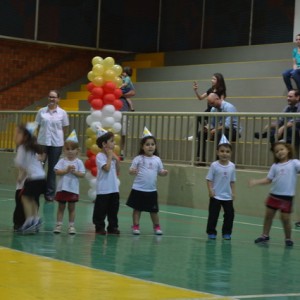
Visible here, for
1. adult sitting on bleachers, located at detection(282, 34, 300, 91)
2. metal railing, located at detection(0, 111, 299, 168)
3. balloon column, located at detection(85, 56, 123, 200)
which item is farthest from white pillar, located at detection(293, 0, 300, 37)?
balloon column, located at detection(85, 56, 123, 200)

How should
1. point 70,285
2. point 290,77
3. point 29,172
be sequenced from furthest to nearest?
1. point 290,77
2. point 29,172
3. point 70,285

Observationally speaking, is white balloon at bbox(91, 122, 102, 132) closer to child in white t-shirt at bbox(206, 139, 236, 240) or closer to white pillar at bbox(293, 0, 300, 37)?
child in white t-shirt at bbox(206, 139, 236, 240)

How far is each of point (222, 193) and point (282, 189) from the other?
0.89 meters

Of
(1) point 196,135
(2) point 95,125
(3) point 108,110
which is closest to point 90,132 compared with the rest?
(2) point 95,125

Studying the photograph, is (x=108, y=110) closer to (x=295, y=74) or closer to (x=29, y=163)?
(x=295, y=74)

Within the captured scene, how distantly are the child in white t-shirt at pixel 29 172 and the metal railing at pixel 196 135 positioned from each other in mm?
4559

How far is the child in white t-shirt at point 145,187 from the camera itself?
12.2 m

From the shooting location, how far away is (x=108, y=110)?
16.5m

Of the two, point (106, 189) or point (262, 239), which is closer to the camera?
point (262, 239)

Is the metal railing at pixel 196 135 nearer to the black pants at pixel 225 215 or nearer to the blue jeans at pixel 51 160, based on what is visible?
the blue jeans at pixel 51 160

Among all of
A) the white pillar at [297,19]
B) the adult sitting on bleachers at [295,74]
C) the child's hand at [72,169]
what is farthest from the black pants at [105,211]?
the white pillar at [297,19]

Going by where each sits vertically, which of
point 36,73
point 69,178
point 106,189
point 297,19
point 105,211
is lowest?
point 105,211

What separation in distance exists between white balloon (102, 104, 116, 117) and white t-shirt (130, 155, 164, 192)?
14.0 ft

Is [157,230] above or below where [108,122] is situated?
below
